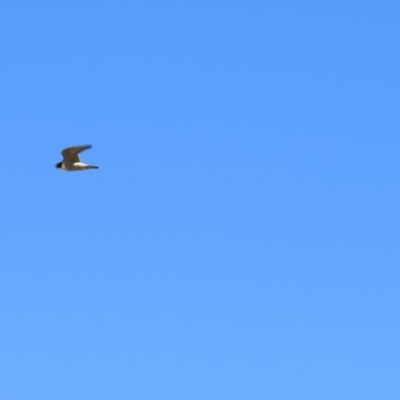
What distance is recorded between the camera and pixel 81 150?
66812 mm

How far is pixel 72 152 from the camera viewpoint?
A: 67.2 metres

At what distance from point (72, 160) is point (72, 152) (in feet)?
3.10

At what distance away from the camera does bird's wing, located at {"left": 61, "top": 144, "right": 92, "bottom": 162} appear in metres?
66.5

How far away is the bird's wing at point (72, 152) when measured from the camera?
6650cm

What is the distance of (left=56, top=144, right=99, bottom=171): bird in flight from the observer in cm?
6669

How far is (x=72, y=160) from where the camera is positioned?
68.1m

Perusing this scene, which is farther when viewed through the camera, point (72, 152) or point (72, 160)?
point (72, 160)

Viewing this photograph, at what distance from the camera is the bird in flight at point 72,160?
2625 inches
